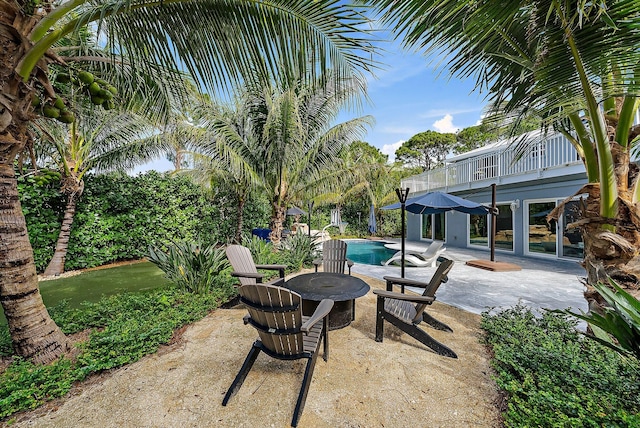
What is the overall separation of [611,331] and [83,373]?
4504mm

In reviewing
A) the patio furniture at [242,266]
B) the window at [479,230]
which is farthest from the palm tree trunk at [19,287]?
the window at [479,230]

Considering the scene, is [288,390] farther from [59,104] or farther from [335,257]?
[59,104]

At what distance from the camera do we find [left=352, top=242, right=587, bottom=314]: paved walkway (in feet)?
16.4

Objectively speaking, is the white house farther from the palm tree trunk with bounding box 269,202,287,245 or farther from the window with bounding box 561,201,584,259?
the palm tree trunk with bounding box 269,202,287,245

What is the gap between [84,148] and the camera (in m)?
7.45

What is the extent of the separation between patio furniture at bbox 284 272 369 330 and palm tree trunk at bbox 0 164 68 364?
2726 mm

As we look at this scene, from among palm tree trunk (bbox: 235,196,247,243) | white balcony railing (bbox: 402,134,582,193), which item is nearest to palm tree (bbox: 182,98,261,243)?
palm tree trunk (bbox: 235,196,247,243)

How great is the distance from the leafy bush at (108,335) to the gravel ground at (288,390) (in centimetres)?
15

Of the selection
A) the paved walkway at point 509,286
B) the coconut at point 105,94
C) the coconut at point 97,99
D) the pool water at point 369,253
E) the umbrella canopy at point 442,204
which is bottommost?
the pool water at point 369,253

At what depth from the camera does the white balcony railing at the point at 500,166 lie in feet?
29.3

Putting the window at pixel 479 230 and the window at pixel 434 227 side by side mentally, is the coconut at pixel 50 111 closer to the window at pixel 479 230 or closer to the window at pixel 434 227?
the window at pixel 479 230

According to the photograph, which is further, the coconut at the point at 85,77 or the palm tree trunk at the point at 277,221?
the palm tree trunk at the point at 277,221

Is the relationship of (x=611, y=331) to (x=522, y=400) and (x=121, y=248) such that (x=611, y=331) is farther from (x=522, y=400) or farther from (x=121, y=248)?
(x=121, y=248)

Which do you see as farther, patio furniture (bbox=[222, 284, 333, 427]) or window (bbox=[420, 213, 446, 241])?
window (bbox=[420, 213, 446, 241])
